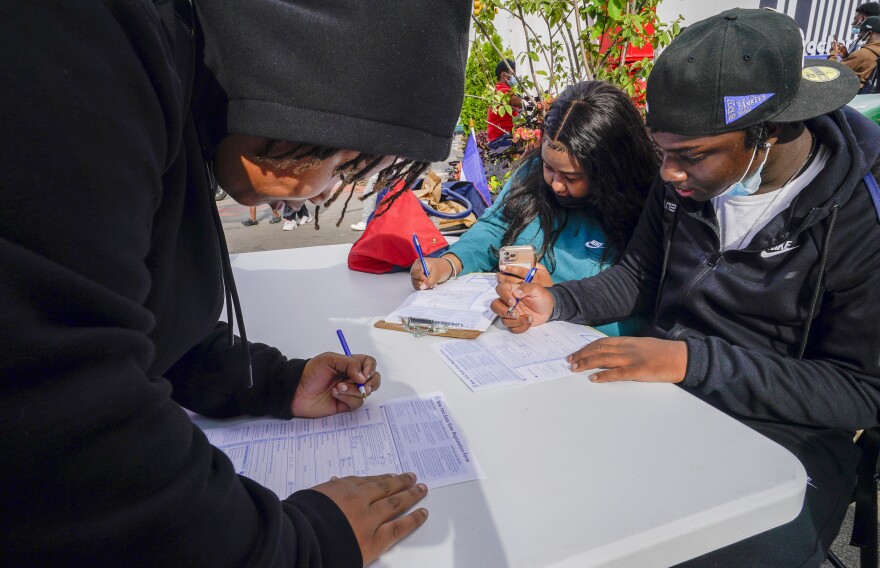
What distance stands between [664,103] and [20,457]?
1537 millimetres

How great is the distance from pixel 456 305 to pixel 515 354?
0.36 meters

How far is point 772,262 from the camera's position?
137cm

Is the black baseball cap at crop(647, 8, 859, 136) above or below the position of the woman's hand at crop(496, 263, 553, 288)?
above

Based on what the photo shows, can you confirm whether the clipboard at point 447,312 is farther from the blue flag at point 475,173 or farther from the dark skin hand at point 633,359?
the blue flag at point 475,173

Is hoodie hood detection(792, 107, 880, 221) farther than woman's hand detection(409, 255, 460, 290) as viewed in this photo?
No

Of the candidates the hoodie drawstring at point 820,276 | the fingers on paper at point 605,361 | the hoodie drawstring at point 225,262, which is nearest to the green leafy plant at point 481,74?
the hoodie drawstring at point 225,262

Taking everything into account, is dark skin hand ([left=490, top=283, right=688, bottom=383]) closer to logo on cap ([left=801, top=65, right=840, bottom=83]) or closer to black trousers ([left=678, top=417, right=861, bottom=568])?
black trousers ([left=678, top=417, right=861, bottom=568])

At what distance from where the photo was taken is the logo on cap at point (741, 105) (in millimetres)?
1326

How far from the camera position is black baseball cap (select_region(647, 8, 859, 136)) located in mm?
1316

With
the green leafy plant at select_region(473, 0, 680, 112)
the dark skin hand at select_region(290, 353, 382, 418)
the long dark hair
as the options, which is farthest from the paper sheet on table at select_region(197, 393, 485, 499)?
the green leafy plant at select_region(473, 0, 680, 112)

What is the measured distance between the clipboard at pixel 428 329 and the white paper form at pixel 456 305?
11 mm

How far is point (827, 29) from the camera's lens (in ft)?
30.0

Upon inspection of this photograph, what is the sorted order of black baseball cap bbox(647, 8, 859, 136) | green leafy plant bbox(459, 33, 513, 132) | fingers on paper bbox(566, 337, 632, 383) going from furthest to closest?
green leafy plant bbox(459, 33, 513, 132), black baseball cap bbox(647, 8, 859, 136), fingers on paper bbox(566, 337, 632, 383)

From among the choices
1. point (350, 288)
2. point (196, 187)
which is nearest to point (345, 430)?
point (196, 187)
